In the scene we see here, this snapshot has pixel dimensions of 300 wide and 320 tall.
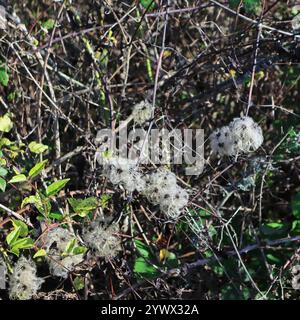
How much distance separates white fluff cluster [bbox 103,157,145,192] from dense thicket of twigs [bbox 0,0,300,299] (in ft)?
0.37

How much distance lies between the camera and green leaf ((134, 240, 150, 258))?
2.05 metres

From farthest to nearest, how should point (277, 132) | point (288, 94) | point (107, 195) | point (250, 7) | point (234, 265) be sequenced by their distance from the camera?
point (288, 94) < point (277, 132) < point (234, 265) < point (250, 7) < point (107, 195)

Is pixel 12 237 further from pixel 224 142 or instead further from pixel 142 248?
pixel 224 142

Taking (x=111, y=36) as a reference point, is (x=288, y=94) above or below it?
below

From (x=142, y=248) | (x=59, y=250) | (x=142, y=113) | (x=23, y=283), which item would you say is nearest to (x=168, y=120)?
(x=142, y=113)

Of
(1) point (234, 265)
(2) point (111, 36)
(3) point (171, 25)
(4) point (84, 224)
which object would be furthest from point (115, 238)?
(3) point (171, 25)

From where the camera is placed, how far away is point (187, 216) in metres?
1.90

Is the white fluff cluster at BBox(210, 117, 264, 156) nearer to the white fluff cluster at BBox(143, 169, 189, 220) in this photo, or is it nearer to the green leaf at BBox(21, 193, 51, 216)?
the white fluff cluster at BBox(143, 169, 189, 220)

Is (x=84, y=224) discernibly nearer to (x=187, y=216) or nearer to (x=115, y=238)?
(x=115, y=238)

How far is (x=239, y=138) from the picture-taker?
70.6 inches

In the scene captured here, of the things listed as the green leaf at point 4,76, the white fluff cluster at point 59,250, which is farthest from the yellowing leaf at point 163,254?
the green leaf at point 4,76

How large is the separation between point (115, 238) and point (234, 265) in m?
0.48

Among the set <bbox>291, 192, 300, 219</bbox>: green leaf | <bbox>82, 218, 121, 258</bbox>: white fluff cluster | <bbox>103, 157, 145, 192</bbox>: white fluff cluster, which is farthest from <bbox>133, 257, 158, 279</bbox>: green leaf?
<bbox>291, 192, 300, 219</bbox>: green leaf

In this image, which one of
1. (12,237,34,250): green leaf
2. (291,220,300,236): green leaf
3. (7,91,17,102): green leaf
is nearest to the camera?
(12,237,34,250): green leaf
